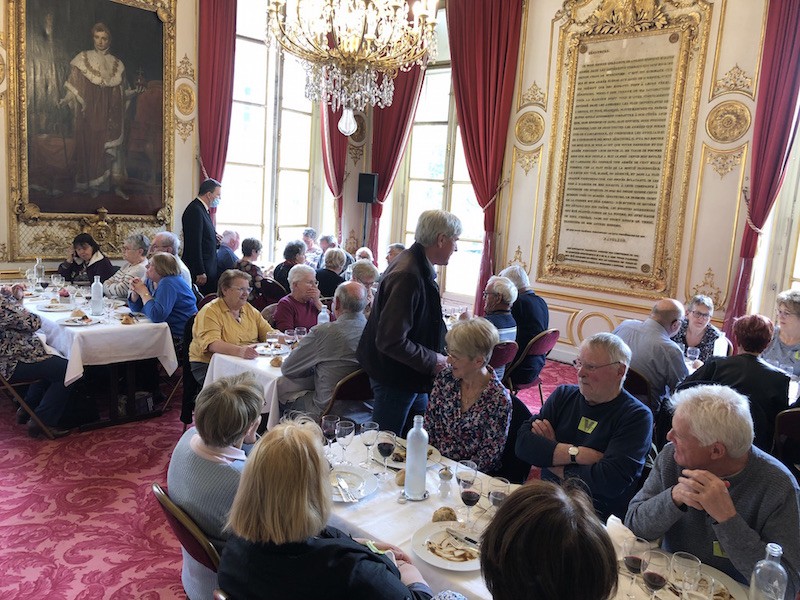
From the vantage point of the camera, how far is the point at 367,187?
8719 mm

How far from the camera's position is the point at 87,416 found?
4688 millimetres

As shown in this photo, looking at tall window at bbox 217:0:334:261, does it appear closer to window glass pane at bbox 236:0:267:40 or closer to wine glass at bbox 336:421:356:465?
window glass pane at bbox 236:0:267:40

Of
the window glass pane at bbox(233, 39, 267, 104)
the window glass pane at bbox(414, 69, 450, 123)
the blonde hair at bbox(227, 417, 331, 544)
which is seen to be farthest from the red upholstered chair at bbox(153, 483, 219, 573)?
the window glass pane at bbox(414, 69, 450, 123)

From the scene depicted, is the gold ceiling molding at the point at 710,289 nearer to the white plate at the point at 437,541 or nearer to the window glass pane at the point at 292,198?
the white plate at the point at 437,541

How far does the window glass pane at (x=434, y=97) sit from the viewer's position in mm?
Result: 8539

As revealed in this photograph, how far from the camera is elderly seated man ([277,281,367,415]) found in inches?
140

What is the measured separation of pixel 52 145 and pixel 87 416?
327 centimetres

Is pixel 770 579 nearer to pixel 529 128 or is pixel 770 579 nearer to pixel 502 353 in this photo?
pixel 502 353

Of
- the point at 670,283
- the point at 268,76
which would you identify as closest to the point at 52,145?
the point at 268,76

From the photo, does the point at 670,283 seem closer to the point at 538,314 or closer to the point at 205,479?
the point at 538,314

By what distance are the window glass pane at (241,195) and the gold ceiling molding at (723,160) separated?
5525 millimetres

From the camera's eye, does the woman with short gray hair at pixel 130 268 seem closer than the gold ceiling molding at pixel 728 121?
Yes

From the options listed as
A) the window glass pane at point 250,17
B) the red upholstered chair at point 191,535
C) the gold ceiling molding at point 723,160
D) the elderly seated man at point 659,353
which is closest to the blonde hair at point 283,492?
the red upholstered chair at point 191,535

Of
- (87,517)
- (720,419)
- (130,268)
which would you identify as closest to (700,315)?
(720,419)
